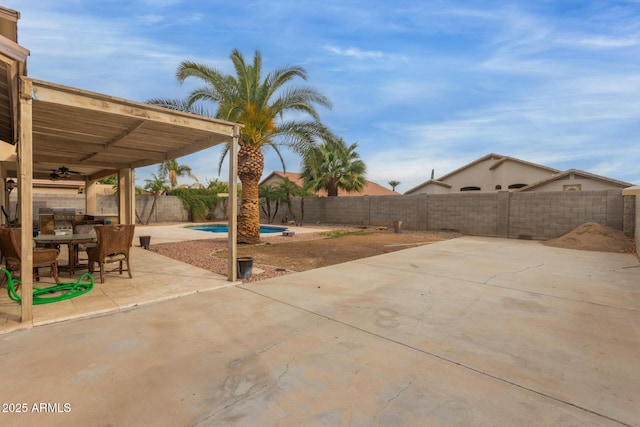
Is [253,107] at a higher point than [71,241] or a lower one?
higher

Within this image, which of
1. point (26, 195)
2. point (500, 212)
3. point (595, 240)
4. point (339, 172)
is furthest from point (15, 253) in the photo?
point (339, 172)

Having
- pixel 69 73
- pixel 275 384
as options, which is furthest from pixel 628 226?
pixel 69 73

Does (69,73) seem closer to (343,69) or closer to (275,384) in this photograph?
(343,69)

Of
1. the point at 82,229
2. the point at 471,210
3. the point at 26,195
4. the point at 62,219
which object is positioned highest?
the point at 26,195

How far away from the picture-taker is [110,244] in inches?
215

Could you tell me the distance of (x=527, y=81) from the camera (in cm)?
1185

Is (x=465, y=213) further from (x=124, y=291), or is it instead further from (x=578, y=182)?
(x=124, y=291)

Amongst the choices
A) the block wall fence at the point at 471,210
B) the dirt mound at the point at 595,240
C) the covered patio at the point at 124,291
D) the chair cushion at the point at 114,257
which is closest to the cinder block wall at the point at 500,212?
the block wall fence at the point at 471,210

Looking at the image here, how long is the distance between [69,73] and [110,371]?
11421 millimetres

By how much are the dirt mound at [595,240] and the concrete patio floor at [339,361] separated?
642 centimetres

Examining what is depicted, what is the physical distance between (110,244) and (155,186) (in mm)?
17327

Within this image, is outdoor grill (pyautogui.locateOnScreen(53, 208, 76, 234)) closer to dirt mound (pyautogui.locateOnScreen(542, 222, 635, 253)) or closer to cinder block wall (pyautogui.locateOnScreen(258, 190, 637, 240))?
cinder block wall (pyautogui.locateOnScreen(258, 190, 637, 240))

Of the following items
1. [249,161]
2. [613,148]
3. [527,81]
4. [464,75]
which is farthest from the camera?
[613,148]

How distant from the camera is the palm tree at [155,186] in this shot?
20.6 m
